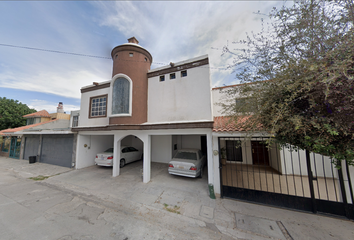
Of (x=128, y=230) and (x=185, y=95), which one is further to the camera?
(x=185, y=95)

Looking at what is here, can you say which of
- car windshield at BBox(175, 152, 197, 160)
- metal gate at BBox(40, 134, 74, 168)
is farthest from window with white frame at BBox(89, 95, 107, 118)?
car windshield at BBox(175, 152, 197, 160)

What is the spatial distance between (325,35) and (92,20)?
9.36 m

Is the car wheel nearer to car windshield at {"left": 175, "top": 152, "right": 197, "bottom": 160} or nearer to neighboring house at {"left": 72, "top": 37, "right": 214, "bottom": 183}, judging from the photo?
neighboring house at {"left": 72, "top": 37, "right": 214, "bottom": 183}

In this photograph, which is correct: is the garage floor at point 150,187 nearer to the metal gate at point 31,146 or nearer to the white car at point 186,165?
the white car at point 186,165

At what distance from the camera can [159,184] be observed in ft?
21.5

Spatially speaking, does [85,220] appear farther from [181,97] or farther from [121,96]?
[181,97]

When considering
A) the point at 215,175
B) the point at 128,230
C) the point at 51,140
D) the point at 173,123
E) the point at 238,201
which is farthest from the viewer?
the point at 51,140

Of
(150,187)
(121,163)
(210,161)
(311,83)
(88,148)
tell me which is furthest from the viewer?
(88,148)

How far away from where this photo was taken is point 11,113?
61.9ft

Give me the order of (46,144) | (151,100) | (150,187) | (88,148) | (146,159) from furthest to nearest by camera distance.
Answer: (46,144) < (88,148) < (151,100) < (146,159) < (150,187)

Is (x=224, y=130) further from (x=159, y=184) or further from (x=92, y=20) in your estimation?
(x=92, y=20)

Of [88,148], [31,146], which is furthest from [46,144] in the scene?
[88,148]

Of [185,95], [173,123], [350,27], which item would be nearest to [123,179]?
[173,123]

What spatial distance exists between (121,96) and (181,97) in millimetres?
3504
